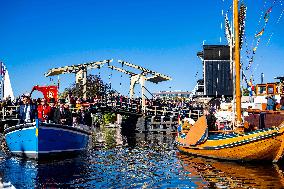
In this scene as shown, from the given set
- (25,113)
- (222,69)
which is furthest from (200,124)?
(222,69)

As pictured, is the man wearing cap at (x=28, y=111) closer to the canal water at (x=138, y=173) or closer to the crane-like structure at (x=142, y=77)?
the canal water at (x=138, y=173)

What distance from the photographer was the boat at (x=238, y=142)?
15.8 m

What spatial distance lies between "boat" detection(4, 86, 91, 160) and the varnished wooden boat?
6502 mm

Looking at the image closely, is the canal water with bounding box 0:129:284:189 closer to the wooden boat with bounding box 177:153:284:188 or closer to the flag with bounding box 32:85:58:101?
the wooden boat with bounding box 177:153:284:188

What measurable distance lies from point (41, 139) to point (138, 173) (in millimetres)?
5412

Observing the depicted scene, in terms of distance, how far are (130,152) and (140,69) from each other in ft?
61.8

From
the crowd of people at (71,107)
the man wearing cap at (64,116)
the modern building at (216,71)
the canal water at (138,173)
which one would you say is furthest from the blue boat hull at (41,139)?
the modern building at (216,71)

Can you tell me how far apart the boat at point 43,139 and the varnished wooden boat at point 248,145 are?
256 inches

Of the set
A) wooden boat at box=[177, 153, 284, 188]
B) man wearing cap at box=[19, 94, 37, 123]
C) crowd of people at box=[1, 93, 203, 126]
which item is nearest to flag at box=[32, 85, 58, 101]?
crowd of people at box=[1, 93, 203, 126]

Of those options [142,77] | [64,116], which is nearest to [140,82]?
[142,77]

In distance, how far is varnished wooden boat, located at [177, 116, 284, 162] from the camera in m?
15.7

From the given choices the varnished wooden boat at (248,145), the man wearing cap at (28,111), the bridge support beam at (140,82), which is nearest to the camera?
the varnished wooden boat at (248,145)

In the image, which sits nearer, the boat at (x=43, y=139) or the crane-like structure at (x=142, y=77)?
the boat at (x=43, y=139)

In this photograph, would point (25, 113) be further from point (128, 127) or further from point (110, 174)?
point (128, 127)
